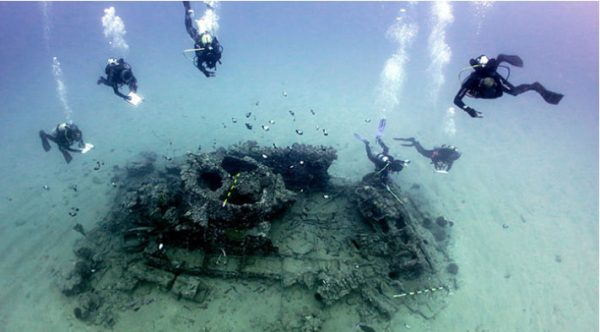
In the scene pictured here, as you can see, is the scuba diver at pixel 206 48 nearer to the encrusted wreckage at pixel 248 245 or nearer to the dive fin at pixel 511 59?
the encrusted wreckage at pixel 248 245

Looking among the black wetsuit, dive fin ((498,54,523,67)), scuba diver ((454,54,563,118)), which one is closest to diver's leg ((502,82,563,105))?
scuba diver ((454,54,563,118))

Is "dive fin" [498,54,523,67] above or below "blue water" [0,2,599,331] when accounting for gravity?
above

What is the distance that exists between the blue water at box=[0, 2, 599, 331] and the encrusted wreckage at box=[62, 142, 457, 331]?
847mm

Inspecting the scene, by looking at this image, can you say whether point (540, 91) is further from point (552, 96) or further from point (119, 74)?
point (119, 74)

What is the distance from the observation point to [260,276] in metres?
9.05

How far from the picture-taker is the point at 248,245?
29.8 feet

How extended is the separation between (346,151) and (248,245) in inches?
455

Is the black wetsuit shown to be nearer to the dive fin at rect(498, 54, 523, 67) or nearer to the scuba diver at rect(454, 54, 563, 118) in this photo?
the scuba diver at rect(454, 54, 563, 118)

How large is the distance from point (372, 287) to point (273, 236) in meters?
3.44

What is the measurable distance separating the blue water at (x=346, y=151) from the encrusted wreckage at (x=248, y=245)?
85cm

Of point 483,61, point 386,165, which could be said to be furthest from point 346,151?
point 483,61

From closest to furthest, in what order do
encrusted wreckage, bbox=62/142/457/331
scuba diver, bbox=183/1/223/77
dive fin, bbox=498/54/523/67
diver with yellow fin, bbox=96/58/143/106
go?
dive fin, bbox=498/54/523/67, encrusted wreckage, bbox=62/142/457/331, scuba diver, bbox=183/1/223/77, diver with yellow fin, bbox=96/58/143/106

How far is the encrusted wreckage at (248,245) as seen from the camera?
8.91 meters

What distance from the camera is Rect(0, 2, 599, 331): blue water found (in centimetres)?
1089
